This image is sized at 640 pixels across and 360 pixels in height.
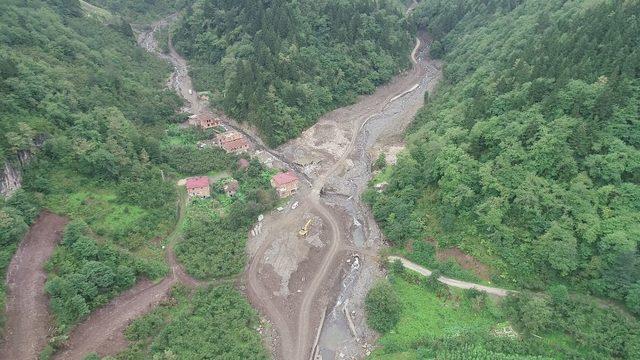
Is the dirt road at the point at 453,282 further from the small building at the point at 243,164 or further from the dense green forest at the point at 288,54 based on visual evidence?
the dense green forest at the point at 288,54

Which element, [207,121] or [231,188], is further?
[207,121]

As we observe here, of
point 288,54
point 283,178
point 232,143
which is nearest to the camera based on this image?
point 283,178

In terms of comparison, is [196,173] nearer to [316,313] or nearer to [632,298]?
[316,313]

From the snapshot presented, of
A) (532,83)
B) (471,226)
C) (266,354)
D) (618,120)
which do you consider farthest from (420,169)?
(266,354)

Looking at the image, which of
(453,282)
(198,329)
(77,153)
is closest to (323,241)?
(453,282)

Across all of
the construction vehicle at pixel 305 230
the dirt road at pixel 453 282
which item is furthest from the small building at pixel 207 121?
the dirt road at pixel 453 282

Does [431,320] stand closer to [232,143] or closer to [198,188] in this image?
[198,188]

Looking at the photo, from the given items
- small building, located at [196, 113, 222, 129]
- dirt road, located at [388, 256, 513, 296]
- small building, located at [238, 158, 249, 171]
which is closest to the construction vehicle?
dirt road, located at [388, 256, 513, 296]

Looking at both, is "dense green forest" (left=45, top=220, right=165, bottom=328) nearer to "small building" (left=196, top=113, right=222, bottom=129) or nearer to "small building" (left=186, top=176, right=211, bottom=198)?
"small building" (left=186, top=176, right=211, bottom=198)
